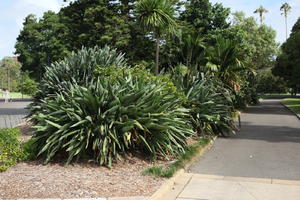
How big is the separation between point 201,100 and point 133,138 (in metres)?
4.26

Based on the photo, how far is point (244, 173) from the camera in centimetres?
709

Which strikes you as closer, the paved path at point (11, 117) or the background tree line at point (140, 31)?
the paved path at point (11, 117)

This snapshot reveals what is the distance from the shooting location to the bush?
7070 mm

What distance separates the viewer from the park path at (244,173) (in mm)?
5656

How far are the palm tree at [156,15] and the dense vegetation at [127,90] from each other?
37 millimetres

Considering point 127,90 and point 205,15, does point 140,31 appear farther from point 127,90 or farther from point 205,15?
point 127,90

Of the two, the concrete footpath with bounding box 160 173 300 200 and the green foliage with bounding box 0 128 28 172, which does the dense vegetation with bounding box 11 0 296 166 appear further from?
the concrete footpath with bounding box 160 173 300 200

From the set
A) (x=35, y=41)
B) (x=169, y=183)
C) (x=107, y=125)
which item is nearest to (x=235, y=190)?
(x=169, y=183)

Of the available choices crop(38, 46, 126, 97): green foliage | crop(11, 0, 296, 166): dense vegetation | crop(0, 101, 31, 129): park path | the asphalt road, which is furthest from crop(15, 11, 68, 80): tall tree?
the asphalt road

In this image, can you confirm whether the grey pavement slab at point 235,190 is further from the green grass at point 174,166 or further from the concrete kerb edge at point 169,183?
the green grass at point 174,166

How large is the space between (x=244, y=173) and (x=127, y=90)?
2920 mm

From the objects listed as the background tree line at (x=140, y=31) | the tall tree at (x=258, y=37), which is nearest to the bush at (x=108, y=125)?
the background tree line at (x=140, y=31)

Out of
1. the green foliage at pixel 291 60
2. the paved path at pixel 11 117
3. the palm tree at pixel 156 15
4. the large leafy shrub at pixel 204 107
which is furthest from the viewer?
the green foliage at pixel 291 60

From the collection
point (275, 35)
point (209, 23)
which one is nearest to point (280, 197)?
point (209, 23)
